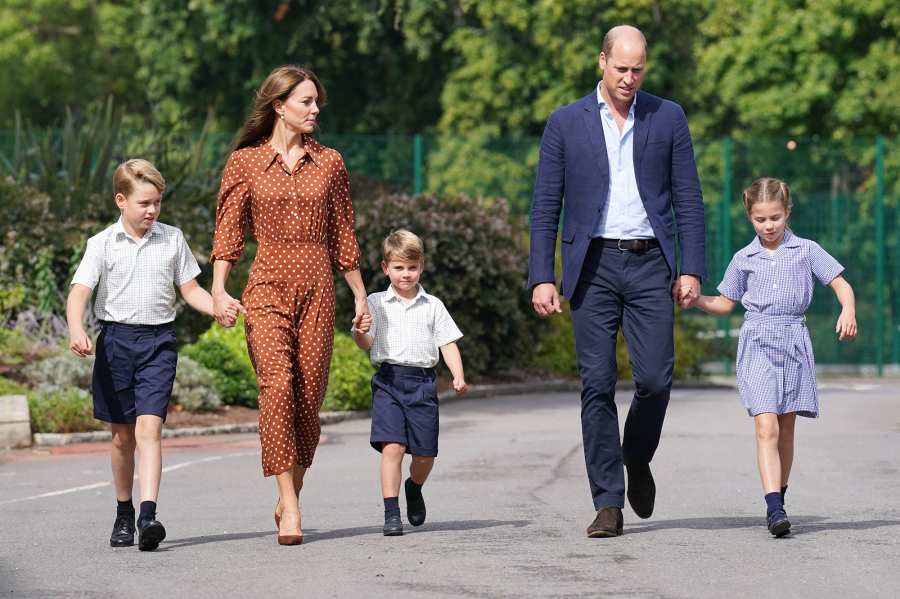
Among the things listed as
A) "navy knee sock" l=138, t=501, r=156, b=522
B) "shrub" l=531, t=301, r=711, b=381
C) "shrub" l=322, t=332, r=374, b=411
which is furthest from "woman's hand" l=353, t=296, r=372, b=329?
"shrub" l=531, t=301, r=711, b=381

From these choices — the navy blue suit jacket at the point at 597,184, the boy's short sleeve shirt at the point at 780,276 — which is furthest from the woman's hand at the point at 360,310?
the boy's short sleeve shirt at the point at 780,276

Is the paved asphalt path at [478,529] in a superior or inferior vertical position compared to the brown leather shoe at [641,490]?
inferior

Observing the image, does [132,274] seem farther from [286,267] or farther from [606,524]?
[606,524]

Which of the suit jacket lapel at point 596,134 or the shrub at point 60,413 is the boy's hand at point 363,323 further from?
the shrub at point 60,413

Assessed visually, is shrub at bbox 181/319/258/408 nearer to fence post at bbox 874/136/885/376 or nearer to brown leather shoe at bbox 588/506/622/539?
brown leather shoe at bbox 588/506/622/539

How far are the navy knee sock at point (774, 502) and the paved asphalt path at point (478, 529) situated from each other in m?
0.13

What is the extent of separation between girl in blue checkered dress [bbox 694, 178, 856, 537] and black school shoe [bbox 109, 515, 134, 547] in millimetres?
2621

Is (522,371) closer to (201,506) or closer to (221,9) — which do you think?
(201,506)

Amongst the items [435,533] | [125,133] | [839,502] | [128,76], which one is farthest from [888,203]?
[128,76]

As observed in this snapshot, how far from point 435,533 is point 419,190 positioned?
14.6m

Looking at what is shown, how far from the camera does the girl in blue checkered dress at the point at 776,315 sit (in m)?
8.21

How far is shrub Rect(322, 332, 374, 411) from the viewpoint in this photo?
53.2 ft

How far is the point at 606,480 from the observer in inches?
Answer: 314

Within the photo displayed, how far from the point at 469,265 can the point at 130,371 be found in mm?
10921
